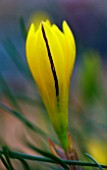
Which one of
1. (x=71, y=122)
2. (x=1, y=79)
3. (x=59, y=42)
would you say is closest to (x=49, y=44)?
(x=59, y=42)

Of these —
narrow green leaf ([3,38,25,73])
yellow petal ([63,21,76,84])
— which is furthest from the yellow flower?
narrow green leaf ([3,38,25,73])

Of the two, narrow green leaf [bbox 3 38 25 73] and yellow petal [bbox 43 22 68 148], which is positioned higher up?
narrow green leaf [bbox 3 38 25 73]

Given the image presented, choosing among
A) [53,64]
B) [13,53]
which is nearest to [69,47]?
[53,64]

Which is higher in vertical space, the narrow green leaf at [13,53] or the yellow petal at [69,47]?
the narrow green leaf at [13,53]

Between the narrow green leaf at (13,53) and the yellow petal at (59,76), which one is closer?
the yellow petal at (59,76)

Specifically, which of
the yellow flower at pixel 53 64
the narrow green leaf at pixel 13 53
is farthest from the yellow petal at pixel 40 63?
the narrow green leaf at pixel 13 53

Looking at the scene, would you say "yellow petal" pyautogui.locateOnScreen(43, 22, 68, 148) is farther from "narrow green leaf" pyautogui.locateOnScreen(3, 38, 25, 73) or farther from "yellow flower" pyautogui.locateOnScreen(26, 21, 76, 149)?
"narrow green leaf" pyautogui.locateOnScreen(3, 38, 25, 73)

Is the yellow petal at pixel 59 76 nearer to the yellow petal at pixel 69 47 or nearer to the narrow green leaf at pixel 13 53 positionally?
the yellow petal at pixel 69 47

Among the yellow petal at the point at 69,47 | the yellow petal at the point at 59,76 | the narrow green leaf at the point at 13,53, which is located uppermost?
the narrow green leaf at the point at 13,53
